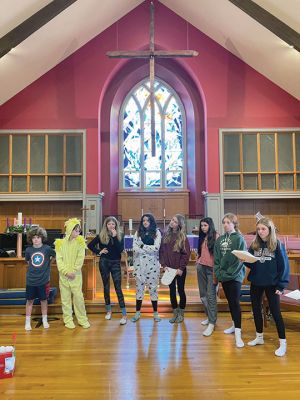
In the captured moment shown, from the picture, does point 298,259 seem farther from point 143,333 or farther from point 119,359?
point 119,359

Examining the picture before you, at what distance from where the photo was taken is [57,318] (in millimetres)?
4176

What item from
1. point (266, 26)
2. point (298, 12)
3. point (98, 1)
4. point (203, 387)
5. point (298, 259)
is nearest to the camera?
point (203, 387)

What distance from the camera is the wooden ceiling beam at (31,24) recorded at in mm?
6094

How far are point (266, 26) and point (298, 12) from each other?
638 mm

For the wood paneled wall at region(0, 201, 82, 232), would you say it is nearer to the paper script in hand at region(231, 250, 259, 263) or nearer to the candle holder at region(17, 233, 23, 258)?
the candle holder at region(17, 233, 23, 258)

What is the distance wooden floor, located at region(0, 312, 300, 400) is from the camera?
2312mm

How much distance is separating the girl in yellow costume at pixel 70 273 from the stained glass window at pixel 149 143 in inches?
213

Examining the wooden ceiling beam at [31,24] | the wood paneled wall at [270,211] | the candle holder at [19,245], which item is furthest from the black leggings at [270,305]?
the wooden ceiling beam at [31,24]

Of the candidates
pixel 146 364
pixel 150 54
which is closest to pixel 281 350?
pixel 146 364

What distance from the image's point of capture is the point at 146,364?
9.05 ft

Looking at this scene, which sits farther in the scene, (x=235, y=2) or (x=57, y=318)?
(x=235, y=2)

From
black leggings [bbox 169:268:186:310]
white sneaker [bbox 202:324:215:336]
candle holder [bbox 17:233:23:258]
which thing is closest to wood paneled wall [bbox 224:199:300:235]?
black leggings [bbox 169:268:186:310]

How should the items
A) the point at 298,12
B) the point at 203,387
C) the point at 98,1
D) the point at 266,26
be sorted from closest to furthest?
the point at 203,387
the point at 298,12
the point at 266,26
the point at 98,1

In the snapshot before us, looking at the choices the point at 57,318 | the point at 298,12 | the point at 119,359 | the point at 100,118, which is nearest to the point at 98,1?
the point at 100,118
